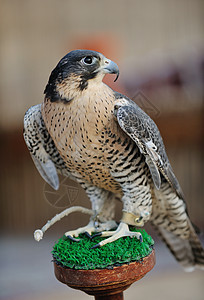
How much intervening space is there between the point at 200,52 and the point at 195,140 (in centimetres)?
92

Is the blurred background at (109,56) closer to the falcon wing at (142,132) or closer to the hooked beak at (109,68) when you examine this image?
the falcon wing at (142,132)

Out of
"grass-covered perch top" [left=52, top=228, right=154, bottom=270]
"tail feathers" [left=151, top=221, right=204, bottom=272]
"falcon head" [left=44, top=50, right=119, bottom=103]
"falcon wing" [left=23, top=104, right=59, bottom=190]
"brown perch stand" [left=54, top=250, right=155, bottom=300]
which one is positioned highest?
"falcon head" [left=44, top=50, right=119, bottom=103]

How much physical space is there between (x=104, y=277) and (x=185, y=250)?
0.65 metres

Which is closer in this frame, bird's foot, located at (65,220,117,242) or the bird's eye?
the bird's eye

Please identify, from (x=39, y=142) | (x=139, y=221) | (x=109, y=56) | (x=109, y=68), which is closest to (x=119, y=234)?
(x=139, y=221)

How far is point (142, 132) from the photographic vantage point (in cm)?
118

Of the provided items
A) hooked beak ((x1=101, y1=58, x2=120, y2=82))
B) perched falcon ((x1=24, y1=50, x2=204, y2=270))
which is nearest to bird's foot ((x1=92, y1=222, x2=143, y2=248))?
perched falcon ((x1=24, y1=50, x2=204, y2=270))

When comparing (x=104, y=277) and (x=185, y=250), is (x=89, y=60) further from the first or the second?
(x=185, y=250)

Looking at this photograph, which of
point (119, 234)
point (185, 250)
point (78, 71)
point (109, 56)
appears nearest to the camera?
point (78, 71)

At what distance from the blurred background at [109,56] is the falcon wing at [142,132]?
6.47 ft

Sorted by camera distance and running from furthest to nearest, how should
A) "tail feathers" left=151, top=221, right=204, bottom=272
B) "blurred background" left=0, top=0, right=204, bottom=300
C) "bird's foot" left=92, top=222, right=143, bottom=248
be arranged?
1. "blurred background" left=0, top=0, right=204, bottom=300
2. "tail feathers" left=151, top=221, right=204, bottom=272
3. "bird's foot" left=92, top=222, right=143, bottom=248

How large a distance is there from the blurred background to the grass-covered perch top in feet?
6.85

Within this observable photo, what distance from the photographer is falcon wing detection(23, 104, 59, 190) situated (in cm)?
130

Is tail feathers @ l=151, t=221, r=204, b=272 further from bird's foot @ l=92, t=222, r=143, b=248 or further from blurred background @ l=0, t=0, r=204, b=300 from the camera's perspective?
blurred background @ l=0, t=0, r=204, b=300
